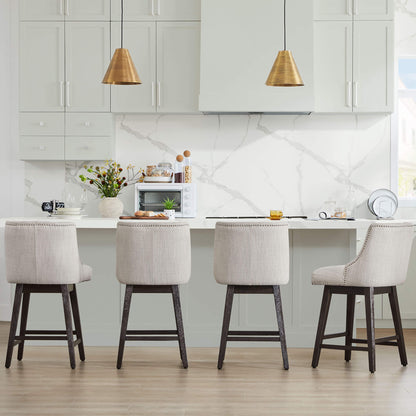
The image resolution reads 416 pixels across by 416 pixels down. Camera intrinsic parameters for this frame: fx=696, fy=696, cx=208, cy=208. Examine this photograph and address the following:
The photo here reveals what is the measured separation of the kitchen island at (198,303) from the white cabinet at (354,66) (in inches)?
58.2

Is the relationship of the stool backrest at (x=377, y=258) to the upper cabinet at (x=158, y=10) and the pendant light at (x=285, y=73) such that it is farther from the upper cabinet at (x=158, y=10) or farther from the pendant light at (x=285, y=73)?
the upper cabinet at (x=158, y=10)

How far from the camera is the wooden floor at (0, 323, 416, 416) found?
3.28 m

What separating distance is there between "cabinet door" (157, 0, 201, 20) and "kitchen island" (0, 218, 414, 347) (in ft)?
6.43

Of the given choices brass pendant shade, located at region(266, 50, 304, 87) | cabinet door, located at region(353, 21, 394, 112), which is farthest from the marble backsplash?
brass pendant shade, located at region(266, 50, 304, 87)

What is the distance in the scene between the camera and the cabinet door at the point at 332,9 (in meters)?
5.62

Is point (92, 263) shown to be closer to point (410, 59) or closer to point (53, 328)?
point (53, 328)

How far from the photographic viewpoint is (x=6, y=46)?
5953 millimetres

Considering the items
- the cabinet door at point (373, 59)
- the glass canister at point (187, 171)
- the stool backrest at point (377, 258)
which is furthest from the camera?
the glass canister at point (187, 171)

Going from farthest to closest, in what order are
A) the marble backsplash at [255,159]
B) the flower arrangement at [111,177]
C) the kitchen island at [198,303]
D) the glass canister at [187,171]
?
the marble backsplash at [255,159] < the glass canister at [187,171] < the flower arrangement at [111,177] < the kitchen island at [198,303]

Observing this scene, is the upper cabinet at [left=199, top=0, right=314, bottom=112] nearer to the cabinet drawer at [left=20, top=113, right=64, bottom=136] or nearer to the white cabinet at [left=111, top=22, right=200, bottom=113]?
the white cabinet at [left=111, top=22, right=200, bottom=113]

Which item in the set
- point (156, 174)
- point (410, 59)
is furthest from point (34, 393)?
point (410, 59)

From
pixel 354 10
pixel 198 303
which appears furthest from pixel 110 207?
pixel 354 10

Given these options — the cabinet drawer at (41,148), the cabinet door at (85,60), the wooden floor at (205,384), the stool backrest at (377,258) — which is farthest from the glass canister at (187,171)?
the stool backrest at (377,258)

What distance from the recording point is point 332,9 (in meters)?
5.62
